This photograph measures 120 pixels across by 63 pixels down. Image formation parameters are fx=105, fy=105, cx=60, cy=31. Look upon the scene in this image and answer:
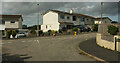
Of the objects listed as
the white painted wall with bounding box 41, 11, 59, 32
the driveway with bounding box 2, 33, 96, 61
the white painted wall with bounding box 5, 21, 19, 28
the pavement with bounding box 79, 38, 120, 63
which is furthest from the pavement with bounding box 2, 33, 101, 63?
the white painted wall with bounding box 5, 21, 19, 28

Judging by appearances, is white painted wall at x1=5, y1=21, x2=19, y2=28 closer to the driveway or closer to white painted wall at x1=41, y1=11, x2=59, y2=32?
white painted wall at x1=41, y1=11, x2=59, y2=32

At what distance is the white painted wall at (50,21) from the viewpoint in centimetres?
3534

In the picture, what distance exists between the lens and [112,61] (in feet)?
21.4

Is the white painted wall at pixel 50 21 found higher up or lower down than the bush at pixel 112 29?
higher up

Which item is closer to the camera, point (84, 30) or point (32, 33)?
point (32, 33)

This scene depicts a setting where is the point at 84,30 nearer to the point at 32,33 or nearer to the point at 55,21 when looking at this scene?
the point at 55,21

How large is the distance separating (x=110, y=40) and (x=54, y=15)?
27.5 meters

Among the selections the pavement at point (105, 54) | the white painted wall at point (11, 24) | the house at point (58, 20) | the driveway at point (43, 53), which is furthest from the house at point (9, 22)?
the pavement at point (105, 54)

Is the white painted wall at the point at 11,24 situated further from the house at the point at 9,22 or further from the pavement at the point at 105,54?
the pavement at the point at 105,54

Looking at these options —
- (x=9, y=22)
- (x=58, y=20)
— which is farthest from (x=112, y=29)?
(x=9, y=22)

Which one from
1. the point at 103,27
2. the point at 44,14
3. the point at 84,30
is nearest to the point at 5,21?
the point at 44,14

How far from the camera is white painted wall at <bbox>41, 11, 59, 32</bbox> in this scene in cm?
3534

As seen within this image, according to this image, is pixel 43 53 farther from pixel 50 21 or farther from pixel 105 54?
pixel 50 21

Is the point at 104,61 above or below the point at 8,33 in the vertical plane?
below
